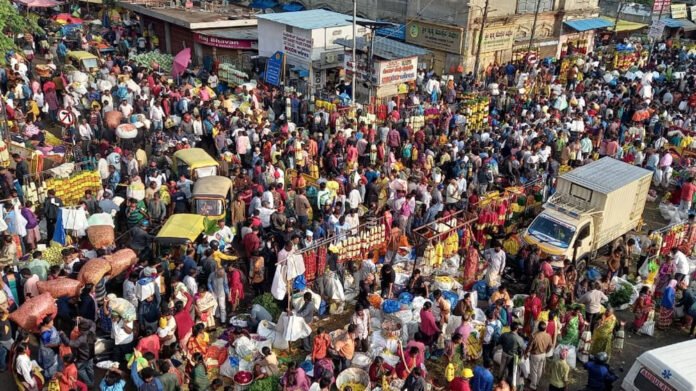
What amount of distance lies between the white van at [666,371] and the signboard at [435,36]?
2331 centimetres

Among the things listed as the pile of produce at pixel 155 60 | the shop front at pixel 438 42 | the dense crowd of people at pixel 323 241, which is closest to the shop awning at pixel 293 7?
the shop front at pixel 438 42

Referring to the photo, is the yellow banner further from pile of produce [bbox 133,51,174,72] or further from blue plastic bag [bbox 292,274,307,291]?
blue plastic bag [bbox 292,274,307,291]

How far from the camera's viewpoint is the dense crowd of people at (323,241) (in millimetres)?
11234

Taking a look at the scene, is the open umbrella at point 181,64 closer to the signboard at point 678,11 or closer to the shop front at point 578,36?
the shop front at point 578,36

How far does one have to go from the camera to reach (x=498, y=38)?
32781 mm

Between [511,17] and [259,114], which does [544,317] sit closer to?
[259,114]

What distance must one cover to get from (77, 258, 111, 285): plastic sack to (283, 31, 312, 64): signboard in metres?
16.6

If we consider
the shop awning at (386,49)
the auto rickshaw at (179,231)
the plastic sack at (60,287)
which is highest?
the shop awning at (386,49)

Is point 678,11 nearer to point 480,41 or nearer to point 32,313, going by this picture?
point 480,41

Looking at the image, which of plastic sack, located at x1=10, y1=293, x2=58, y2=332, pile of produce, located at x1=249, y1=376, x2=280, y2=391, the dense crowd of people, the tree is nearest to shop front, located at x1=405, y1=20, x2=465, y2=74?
the dense crowd of people

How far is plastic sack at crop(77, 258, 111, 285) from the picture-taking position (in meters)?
12.6

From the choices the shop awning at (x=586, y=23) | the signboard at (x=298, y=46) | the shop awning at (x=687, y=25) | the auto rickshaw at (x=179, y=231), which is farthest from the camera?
the shop awning at (x=687, y=25)

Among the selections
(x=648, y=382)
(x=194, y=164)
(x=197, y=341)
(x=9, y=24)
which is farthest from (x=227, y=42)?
(x=648, y=382)

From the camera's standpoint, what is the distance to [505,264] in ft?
48.7
